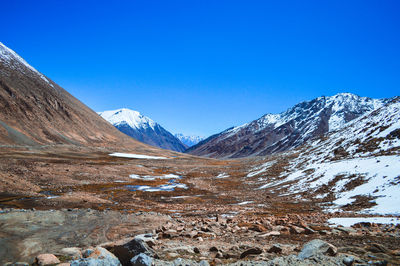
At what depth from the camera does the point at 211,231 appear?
48.1 feet

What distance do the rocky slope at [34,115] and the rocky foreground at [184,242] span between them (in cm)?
10730

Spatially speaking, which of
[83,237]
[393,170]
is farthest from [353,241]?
[393,170]

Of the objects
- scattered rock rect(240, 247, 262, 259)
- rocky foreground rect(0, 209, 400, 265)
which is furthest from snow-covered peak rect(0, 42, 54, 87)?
scattered rock rect(240, 247, 262, 259)

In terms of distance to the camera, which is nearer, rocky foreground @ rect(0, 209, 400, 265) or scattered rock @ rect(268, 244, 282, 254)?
rocky foreground @ rect(0, 209, 400, 265)

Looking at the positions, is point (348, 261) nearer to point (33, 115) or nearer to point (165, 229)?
point (165, 229)

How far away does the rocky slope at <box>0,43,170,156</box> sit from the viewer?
399ft

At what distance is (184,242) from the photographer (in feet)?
40.0

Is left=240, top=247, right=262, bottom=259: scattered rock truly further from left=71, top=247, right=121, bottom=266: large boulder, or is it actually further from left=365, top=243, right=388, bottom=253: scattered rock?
left=71, top=247, right=121, bottom=266: large boulder

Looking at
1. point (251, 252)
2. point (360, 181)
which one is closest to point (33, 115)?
point (360, 181)

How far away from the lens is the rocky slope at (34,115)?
121500 mm

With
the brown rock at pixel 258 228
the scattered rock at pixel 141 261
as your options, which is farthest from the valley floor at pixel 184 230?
the scattered rock at pixel 141 261

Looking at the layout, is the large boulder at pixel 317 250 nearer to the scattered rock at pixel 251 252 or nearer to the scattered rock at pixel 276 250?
the scattered rock at pixel 276 250

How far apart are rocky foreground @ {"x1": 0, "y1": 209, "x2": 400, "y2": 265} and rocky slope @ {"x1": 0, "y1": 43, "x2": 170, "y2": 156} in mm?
107296

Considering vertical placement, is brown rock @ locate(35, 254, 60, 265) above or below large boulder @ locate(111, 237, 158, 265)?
below
